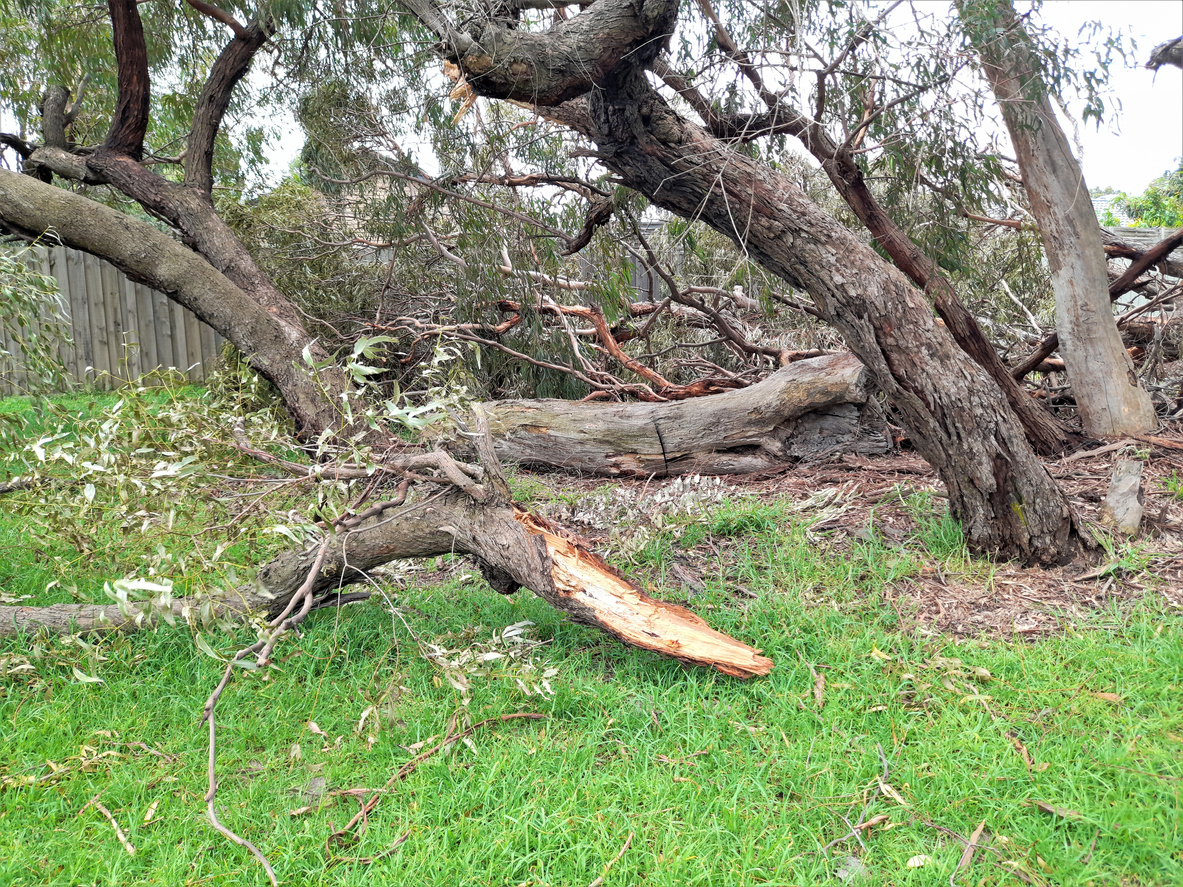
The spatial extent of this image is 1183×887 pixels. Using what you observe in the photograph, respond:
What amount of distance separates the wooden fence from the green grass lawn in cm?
809

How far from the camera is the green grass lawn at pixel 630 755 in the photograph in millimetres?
2297

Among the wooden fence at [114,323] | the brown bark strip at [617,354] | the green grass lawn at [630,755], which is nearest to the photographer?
the green grass lawn at [630,755]

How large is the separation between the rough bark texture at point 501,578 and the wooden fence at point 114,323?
747 cm

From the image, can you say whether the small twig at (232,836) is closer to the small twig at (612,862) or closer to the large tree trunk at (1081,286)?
the small twig at (612,862)

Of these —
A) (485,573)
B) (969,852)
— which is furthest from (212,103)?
(969,852)

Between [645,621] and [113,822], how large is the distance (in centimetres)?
187

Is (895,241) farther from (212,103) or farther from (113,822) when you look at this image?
(212,103)

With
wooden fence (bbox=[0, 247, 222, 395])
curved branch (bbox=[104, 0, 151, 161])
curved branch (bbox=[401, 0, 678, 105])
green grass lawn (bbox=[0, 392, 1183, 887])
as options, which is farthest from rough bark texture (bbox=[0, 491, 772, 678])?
wooden fence (bbox=[0, 247, 222, 395])

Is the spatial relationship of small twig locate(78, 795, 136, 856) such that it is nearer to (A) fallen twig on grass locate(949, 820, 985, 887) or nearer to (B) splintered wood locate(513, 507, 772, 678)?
(B) splintered wood locate(513, 507, 772, 678)

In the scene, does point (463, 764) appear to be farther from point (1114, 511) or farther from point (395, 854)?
point (1114, 511)

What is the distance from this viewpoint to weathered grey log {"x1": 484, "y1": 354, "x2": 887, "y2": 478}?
18.0 feet

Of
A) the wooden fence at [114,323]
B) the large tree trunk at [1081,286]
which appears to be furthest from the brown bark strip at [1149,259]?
the wooden fence at [114,323]

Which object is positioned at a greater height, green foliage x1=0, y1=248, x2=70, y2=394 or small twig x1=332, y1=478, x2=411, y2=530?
green foliage x1=0, y1=248, x2=70, y2=394

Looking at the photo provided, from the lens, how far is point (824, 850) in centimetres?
229
